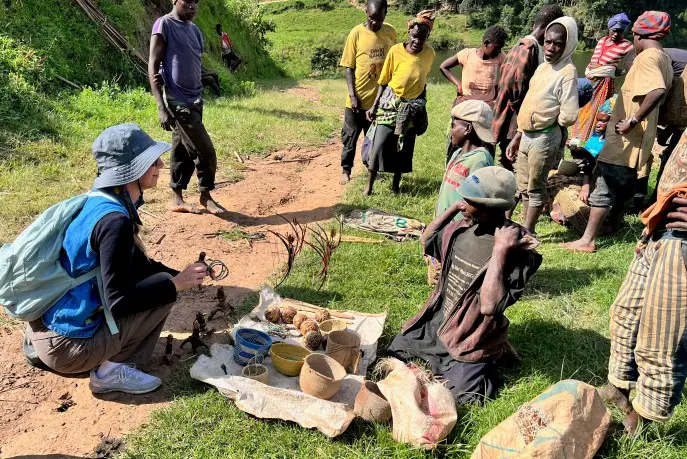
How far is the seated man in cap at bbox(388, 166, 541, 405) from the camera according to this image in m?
2.96

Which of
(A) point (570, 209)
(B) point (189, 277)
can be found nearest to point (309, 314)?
(B) point (189, 277)

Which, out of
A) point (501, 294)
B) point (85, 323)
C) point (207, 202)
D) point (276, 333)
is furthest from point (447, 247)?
point (207, 202)

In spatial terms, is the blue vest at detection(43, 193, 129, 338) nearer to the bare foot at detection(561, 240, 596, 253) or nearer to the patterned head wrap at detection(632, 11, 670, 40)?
the bare foot at detection(561, 240, 596, 253)

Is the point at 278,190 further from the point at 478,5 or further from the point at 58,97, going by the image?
the point at 478,5

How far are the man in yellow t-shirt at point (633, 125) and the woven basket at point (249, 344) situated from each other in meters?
3.38

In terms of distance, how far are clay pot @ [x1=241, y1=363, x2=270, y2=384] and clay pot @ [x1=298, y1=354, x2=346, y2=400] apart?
215 millimetres

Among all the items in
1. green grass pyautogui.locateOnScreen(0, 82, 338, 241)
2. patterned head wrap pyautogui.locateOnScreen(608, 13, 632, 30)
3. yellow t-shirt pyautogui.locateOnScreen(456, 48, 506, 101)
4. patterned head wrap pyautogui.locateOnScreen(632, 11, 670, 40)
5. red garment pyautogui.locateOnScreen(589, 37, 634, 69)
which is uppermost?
patterned head wrap pyautogui.locateOnScreen(608, 13, 632, 30)

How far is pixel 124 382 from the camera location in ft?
10.3

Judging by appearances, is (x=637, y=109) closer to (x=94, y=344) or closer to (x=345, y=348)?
(x=345, y=348)

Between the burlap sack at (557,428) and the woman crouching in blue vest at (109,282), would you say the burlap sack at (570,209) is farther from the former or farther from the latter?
the woman crouching in blue vest at (109,282)

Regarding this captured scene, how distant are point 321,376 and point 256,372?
44 cm

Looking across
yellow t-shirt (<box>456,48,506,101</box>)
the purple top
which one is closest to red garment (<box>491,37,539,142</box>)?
yellow t-shirt (<box>456,48,506,101</box>)

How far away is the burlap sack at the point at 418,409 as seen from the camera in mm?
2740

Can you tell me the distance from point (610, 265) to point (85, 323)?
4.36 metres
